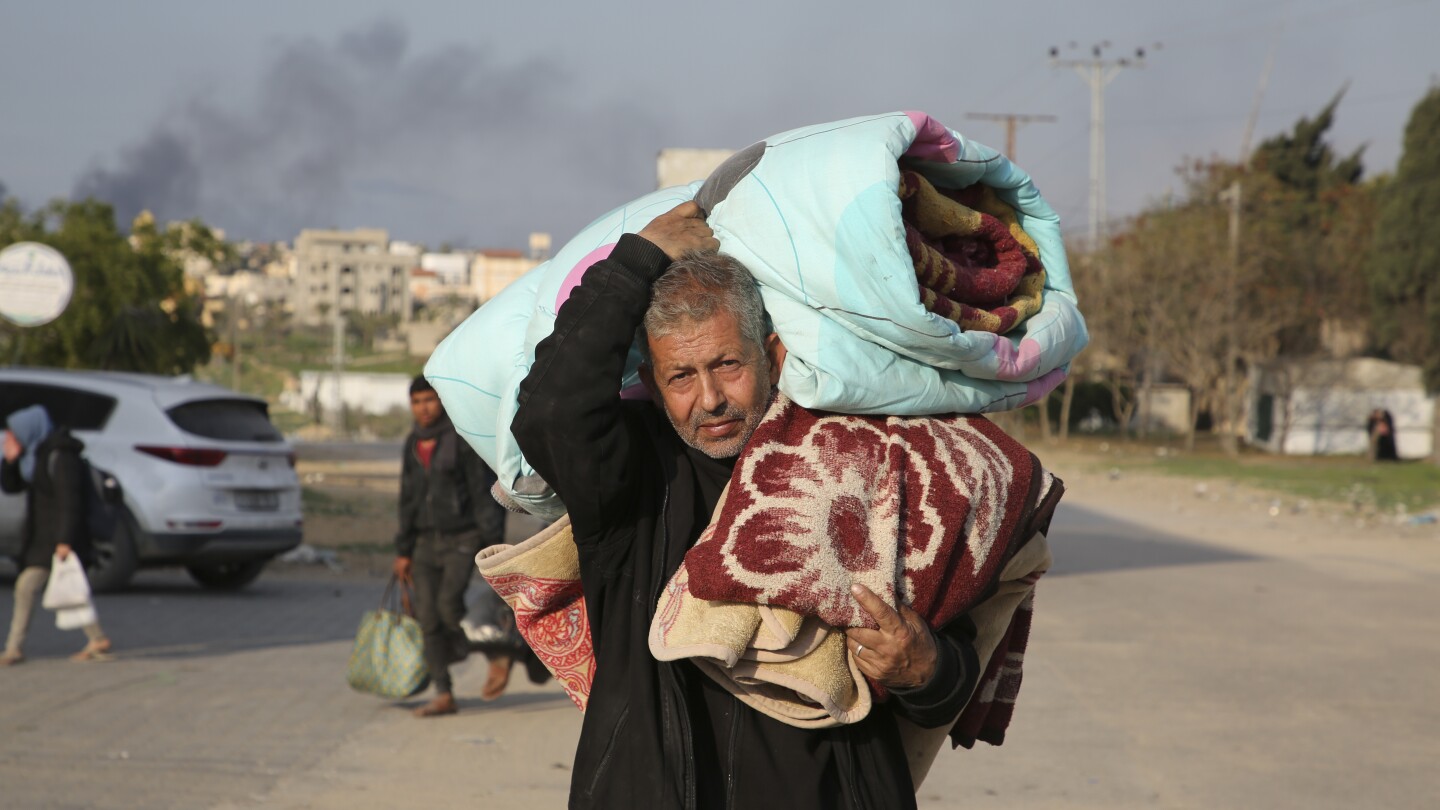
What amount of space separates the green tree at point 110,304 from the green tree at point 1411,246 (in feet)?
95.7

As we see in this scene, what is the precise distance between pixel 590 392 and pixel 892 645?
69 centimetres

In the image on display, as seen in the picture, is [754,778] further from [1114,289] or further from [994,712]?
[1114,289]

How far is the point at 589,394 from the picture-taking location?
2512 millimetres

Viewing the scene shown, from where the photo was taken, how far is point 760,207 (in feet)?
8.66

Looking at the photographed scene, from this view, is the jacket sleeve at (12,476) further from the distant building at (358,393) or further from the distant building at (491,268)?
the distant building at (491,268)

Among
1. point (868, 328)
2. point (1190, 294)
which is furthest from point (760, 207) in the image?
point (1190, 294)

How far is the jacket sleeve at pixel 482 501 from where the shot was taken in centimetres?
816

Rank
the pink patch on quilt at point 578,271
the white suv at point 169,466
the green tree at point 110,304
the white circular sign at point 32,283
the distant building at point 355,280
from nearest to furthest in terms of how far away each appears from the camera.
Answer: the pink patch on quilt at point 578,271, the white suv at point 169,466, the white circular sign at point 32,283, the green tree at point 110,304, the distant building at point 355,280

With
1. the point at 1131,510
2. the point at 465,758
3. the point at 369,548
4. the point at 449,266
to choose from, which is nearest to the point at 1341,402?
the point at 1131,510

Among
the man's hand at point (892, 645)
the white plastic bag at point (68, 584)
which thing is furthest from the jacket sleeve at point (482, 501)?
the man's hand at point (892, 645)

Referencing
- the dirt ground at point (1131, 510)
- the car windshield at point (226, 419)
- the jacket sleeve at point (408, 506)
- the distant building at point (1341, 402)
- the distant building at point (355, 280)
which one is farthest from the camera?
the distant building at point (355, 280)

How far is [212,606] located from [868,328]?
436 inches

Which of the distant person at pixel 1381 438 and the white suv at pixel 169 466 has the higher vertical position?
the white suv at pixel 169 466

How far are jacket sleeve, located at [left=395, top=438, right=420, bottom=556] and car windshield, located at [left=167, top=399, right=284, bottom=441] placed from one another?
4.75 metres
